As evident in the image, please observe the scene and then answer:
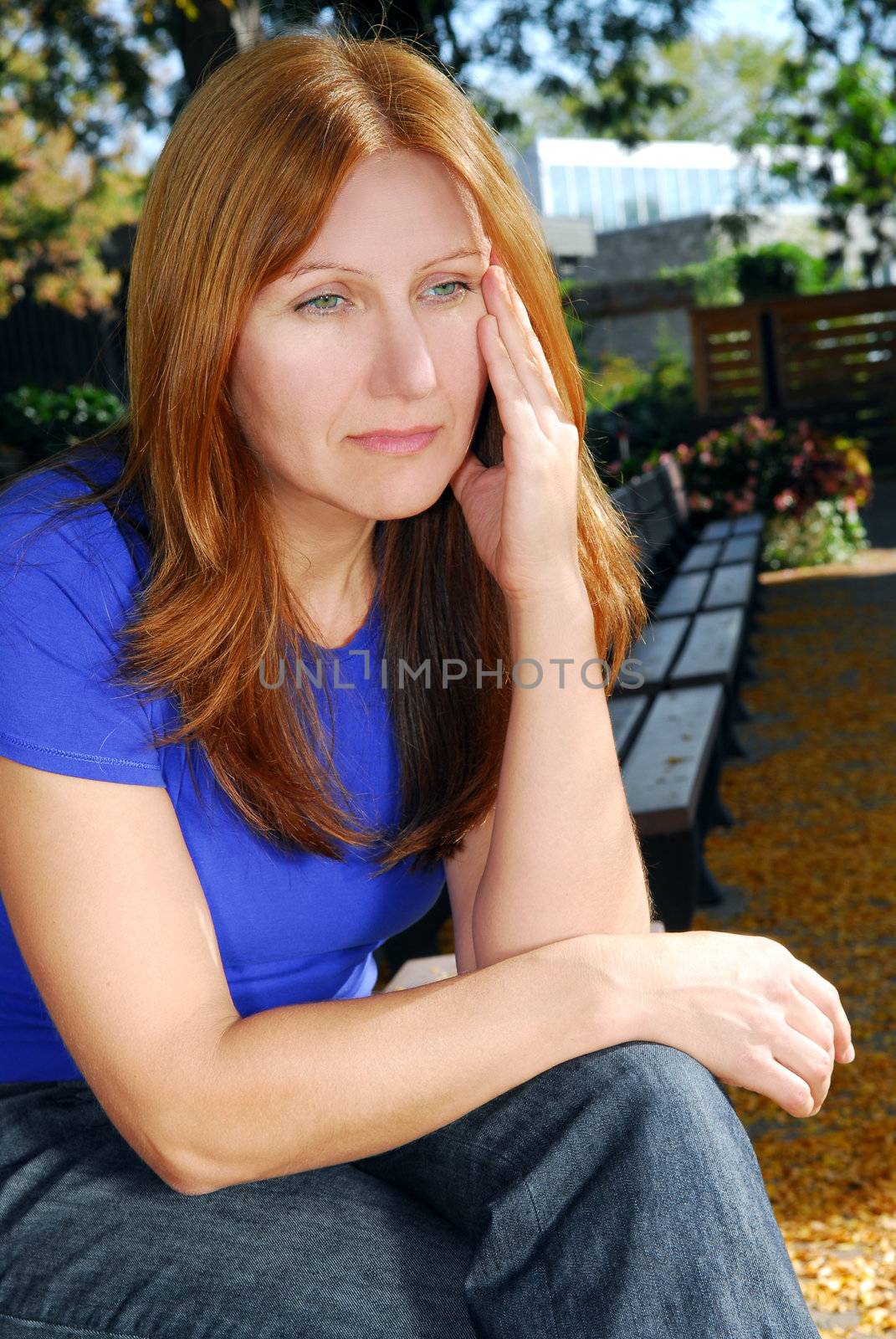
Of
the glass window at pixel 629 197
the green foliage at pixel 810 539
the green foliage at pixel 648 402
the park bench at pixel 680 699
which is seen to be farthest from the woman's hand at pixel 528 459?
the glass window at pixel 629 197

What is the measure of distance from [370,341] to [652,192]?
44600mm

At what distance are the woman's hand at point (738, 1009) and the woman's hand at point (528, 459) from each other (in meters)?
0.46

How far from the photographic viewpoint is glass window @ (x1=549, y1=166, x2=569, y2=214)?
37.8 metres

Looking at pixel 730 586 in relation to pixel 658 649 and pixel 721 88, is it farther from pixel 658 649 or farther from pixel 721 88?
pixel 721 88

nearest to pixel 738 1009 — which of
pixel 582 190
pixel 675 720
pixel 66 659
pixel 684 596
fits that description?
pixel 66 659

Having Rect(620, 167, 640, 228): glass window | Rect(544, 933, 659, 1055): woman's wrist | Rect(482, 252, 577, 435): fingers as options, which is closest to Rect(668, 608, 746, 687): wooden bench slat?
Rect(482, 252, 577, 435): fingers

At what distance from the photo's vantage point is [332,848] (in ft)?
5.52

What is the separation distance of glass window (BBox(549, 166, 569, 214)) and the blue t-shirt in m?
37.9

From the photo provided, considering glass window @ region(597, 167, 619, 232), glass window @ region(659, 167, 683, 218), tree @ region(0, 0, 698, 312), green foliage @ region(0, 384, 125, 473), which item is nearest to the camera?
tree @ region(0, 0, 698, 312)

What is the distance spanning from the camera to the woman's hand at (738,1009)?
1.49 m

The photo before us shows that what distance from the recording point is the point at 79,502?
1599mm

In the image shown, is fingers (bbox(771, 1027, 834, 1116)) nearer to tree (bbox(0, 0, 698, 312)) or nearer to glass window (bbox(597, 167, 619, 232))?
tree (bbox(0, 0, 698, 312))

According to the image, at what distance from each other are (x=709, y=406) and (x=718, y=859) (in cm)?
1179

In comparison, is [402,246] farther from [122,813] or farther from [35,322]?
[35,322]
